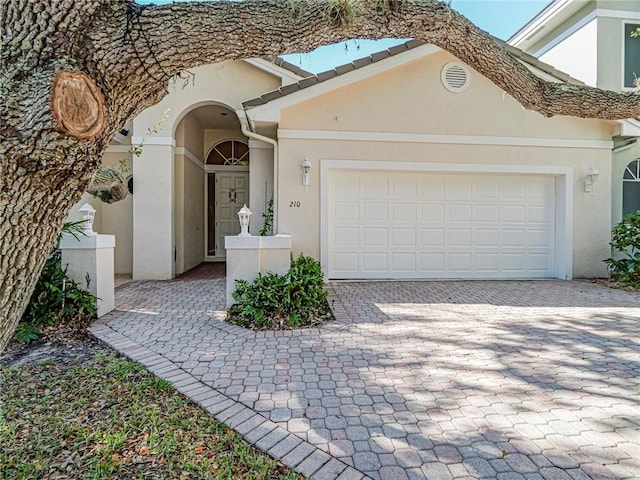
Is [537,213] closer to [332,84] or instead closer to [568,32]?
[332,84]

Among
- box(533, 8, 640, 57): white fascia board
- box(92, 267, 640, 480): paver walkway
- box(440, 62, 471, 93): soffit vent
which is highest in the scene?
box(533, 8, 640, 57): white fascia board

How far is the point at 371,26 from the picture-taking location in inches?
94.8

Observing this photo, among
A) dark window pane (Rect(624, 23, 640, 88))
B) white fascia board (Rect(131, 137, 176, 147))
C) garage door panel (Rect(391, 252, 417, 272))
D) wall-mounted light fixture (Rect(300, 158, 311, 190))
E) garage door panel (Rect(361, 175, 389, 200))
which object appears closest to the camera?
wall-mounted light fixture (Rect(300, 158, 311, 190))

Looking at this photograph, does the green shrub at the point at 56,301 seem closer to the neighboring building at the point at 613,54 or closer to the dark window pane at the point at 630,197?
the neighboring building at the point at 613,54

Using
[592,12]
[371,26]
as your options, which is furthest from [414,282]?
[592,12]

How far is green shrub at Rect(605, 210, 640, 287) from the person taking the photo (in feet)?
26.4

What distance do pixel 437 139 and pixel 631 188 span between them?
5.58 meters

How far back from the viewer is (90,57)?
6.16 feet

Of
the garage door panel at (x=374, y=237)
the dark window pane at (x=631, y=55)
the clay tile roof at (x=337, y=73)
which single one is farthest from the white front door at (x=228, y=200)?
the dark window pane at (x=631, y=55)

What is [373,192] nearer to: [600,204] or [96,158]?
[600,204]

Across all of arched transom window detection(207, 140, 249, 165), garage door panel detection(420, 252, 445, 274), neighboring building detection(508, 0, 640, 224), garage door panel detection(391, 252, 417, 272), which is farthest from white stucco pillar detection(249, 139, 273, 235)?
neighboring building detection(508, 0, 640, 224)

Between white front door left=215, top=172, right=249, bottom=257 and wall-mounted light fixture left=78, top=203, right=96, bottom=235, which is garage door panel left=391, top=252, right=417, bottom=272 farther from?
white front door left=215, top=172, right=249, bottom=257

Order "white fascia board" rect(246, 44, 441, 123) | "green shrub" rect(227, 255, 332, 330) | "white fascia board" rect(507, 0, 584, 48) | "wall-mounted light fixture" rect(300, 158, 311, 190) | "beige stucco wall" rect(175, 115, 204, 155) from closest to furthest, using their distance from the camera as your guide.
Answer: "green shrub" rect(227, 255, 332, 330)
"white fascia board" rect(246, 44, 441, 123)
"wall-mounted light fixture" rect(300, 158, 311, 190)
"beige stucco wall" rect(175, 115, 204, 155)
"white fascia board" rect(507, 0, 584, 48)

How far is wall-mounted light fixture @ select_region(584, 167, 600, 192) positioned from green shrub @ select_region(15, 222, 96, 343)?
10.3 meters
